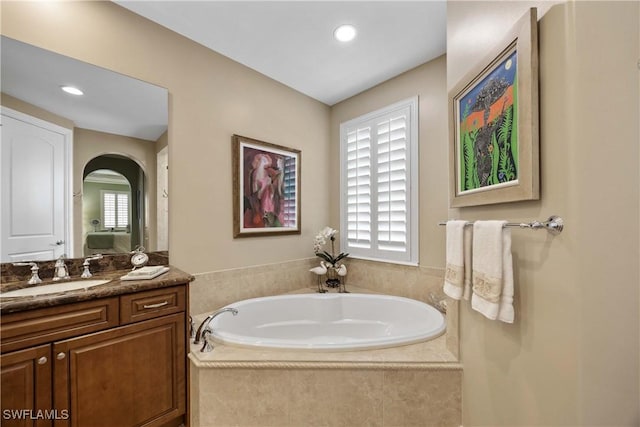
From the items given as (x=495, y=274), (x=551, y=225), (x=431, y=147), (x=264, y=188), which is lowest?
(x=495, y=274)

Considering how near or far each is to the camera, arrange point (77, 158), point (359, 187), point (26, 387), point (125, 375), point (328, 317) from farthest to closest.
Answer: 1. point (359, 187)
2. point (328, 317)
3. point (77, 158)
4. point (125, 375)
5. point (26, 387)

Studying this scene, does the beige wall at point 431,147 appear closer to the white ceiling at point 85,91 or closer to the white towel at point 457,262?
the white towel at point 457,262

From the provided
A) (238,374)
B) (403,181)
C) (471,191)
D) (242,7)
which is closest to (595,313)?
(471,191)

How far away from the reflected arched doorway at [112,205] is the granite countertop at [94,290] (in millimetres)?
203

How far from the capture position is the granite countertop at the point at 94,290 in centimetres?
109

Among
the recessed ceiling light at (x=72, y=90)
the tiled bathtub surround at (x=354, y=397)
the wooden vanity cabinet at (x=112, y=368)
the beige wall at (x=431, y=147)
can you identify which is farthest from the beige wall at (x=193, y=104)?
the beige wall at (x=431, y=147)

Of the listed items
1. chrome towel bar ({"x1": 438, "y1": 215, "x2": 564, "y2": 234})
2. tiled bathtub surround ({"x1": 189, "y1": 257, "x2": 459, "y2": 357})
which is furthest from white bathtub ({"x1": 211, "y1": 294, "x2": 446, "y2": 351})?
chrome towel bar ({"x1": 438, "y1": 215, "x2": 564, "y2": 234})

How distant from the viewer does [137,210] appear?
1.84m

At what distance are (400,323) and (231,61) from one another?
273 cm

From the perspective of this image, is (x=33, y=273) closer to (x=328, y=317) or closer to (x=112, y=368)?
(x=112, y=368)

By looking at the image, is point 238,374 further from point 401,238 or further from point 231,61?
point 231,61

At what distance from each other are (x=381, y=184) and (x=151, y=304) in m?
2.11

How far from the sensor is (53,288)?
1396 mm

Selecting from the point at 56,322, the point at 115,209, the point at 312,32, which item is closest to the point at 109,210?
the point at 115,209
